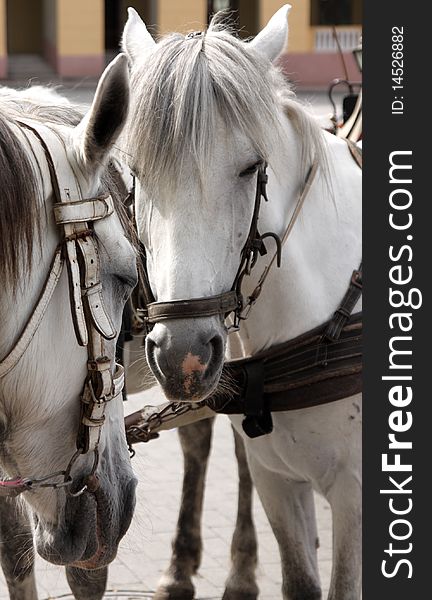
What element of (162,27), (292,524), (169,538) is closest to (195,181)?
(292,524)

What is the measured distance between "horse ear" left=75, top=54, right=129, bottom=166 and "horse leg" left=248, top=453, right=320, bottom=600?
1.62 metres

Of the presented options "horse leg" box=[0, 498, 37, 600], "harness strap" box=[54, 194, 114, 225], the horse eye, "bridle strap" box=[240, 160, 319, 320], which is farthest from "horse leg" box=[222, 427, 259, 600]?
"harness strap" box=[54, 194, 114, 225]

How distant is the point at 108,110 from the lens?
6.22 feet

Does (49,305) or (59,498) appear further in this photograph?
(59,498)

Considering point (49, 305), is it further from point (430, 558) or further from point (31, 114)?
point (430, 558)

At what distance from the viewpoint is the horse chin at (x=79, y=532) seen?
2.16m

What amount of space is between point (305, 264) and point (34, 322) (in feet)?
4.15

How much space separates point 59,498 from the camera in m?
2.15

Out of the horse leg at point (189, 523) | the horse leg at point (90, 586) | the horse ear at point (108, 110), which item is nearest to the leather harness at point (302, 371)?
the horse leg at point (90, 586)

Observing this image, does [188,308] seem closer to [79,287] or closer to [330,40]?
[79,287]

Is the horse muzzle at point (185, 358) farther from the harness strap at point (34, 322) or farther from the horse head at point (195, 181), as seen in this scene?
the harness strap at point (34, 322)

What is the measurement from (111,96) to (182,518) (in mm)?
2809

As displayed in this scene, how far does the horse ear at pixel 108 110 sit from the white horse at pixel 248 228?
1.95ft

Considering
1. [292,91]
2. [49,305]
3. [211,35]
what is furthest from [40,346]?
[292,91]
